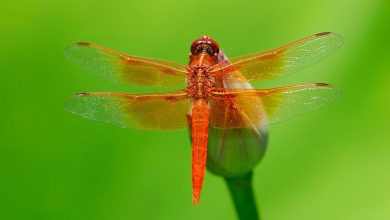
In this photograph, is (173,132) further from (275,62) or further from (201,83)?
(275,62)

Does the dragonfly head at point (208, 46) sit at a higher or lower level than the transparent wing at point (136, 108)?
higher

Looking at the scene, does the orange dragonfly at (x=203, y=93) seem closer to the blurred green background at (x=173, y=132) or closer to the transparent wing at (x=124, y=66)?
the transparent wing at (x=124, y=66)

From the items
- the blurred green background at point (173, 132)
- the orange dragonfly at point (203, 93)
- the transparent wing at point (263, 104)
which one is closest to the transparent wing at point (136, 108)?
the orange dragonfly at point (203, 93)

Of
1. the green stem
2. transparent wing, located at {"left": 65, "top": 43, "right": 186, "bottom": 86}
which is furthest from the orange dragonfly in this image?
the green stem

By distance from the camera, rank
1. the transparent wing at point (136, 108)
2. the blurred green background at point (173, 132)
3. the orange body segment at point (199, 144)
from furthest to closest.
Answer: the blurred green background at point (173, 132) < the transparent wing at point (136, 108) < the orange body segment at point (199, 144)

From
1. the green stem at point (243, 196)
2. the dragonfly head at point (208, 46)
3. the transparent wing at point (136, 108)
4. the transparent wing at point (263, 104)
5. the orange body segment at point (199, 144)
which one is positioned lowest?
the green stem at point (243, 196)

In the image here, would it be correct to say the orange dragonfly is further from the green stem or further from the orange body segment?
the green stem

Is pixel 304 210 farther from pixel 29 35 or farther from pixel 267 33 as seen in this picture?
pixel 29 35
